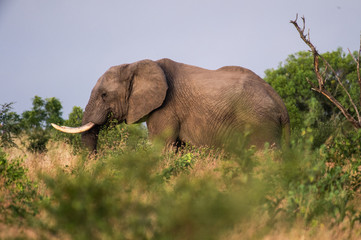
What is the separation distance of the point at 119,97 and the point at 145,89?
2.22 feet

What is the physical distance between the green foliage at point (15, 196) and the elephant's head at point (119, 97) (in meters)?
3.42

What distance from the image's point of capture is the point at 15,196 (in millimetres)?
5441

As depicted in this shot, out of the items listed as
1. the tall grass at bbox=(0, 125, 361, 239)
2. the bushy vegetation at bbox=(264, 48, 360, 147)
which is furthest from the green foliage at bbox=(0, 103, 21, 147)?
the bushy vegetation at bbox=(264, 48, 360, 147)

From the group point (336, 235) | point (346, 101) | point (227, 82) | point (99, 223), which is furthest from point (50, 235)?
point (346, 101)

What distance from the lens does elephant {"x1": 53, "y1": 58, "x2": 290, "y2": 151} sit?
9.26 meters

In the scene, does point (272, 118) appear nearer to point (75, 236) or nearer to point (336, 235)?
point (336, 235)

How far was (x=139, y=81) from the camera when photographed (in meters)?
9.94

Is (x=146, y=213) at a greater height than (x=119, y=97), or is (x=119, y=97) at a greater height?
(x=119, y=97)

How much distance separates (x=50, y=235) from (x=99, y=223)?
868 mm

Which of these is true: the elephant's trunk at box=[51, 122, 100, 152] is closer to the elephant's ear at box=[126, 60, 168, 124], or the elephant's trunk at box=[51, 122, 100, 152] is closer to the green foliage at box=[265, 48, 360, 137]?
the elephant's ear at box=[126, 60, 168, 124]

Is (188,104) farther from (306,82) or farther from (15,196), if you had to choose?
(306,82)

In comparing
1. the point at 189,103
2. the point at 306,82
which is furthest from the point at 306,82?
the point at 189,103

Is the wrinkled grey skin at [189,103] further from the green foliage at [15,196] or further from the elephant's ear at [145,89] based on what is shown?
the green foliage at [15,196]

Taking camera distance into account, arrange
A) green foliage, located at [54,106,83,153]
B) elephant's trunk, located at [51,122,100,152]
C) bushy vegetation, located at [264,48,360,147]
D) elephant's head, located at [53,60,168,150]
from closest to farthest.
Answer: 1. elephant's head, located at [53,60,168,150]
2. elephant's trunk, located at [51,122,100,152]
3. green foliage, located at [54,106,83,153]
4. bushy vegetation, located at [264,48,360,147]
